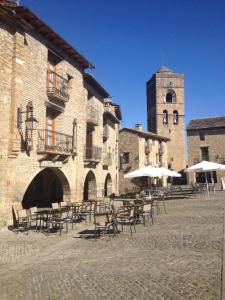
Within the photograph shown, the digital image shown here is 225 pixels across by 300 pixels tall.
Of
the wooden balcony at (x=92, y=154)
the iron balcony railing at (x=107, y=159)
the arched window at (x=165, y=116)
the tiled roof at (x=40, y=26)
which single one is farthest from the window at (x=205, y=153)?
the tiled roof at (x=40, y=26)

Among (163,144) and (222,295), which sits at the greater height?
(163,144)

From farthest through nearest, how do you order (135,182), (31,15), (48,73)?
1. (135,182)
2. (48,73)
3. (31,15)

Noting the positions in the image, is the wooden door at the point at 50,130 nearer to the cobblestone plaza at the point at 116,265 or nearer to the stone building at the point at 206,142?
the cobblestone plaza at the point at 116,265

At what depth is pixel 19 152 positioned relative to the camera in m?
13.0

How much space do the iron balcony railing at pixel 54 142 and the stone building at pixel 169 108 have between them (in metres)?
36.7

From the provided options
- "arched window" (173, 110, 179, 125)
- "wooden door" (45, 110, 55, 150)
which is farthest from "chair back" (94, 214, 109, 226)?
"arched window" (173, 110, 179, 125)

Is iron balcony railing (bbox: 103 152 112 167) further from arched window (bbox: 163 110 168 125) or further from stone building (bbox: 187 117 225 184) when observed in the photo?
arched window (bbox: 163 110 168 125)

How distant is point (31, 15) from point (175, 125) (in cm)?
4222

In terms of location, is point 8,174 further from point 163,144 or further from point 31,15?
point 163,144

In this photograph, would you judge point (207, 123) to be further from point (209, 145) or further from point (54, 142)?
point (54, 142)

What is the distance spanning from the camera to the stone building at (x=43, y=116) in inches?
494

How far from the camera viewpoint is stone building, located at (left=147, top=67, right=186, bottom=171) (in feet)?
174

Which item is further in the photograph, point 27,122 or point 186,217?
point 186,217

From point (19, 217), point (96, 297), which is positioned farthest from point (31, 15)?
point (96, 297)
